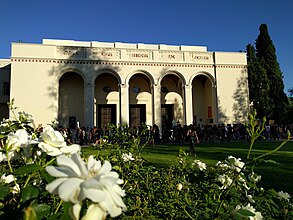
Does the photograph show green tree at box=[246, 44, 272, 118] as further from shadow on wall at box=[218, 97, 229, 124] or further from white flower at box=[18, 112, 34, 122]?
white flower at box=[18, 112, 34, 122]

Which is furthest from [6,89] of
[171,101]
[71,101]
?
[171,101]

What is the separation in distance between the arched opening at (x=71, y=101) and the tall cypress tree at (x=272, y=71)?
20882 millimetres

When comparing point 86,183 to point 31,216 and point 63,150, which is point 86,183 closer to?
point 31,216

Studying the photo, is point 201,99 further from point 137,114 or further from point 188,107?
point 137,114

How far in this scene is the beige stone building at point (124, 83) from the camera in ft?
66.8

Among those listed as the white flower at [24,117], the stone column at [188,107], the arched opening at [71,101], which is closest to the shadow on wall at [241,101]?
the stone column at [188,107]

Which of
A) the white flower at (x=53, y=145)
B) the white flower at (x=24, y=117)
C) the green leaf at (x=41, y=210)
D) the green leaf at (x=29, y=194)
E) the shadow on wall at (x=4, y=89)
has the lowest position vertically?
the green leaf at (x=41, y=210)

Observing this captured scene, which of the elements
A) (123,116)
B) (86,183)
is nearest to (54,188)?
(86,183)

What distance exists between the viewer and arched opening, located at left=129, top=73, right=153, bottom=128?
24.8 metres

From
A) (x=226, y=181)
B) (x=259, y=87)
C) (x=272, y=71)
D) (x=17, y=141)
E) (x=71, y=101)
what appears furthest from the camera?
(x=272, y=71)

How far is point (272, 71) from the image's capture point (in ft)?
96.1

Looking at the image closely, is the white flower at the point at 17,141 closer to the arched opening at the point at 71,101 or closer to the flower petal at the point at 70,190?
the flower petal at the point at 70,190

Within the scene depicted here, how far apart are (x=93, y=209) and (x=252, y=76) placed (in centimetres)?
2878

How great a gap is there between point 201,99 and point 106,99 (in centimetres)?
1023
